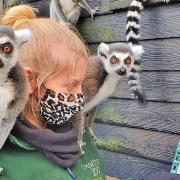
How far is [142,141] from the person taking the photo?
421 centimetres

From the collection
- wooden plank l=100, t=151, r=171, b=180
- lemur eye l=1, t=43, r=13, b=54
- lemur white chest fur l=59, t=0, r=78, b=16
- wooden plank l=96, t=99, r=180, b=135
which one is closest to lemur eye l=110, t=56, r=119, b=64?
wooden plank l=96, t=99, r=180, b=135

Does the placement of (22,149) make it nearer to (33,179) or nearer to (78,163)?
(33,179)

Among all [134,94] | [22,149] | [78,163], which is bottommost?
[134,94]

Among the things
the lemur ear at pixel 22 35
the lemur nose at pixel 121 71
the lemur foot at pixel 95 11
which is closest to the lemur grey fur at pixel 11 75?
the lemur ear at pixel 22 35

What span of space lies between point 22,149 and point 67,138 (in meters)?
0.16

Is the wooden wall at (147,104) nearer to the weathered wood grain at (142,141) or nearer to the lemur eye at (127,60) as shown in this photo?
the weathered wood grain at (142,141)

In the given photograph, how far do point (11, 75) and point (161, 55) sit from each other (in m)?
2.26

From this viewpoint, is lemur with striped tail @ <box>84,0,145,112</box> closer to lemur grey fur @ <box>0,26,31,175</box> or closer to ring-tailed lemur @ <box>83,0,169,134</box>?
ring-tailed lemur @ <box>83,0,169,134</box>

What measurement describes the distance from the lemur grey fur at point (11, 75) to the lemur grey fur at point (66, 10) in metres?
3.01

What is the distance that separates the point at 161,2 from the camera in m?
3.73

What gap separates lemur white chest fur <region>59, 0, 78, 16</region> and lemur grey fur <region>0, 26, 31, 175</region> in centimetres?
335

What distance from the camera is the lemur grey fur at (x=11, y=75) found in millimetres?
1672

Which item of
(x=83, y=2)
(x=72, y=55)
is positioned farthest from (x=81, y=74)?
(x=83, y=2)

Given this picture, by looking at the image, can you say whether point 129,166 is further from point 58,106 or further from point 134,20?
point 58,106
